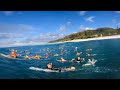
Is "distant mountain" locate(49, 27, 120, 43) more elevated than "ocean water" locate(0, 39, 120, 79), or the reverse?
"distant mountain" locate(49, 27, 120, 43)

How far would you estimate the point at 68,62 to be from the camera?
3.07 m

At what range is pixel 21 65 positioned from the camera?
3027 mm

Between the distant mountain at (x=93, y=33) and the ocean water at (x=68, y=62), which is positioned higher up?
the distant mountain at (x=93, y=33)

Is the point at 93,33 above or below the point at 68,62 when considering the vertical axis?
above

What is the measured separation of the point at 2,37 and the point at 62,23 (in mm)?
856

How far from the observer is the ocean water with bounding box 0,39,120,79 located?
300 centimetres

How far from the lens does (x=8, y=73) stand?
299 centimetres

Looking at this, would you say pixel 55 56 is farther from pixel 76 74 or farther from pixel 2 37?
pixel 2 37

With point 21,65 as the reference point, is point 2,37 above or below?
above

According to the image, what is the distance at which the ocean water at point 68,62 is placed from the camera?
9.84 feet

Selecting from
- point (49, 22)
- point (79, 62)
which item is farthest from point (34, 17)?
point (79, 62)
